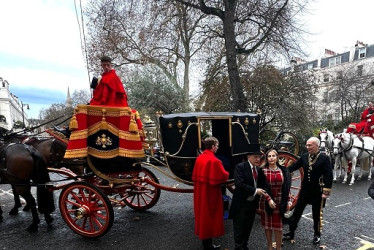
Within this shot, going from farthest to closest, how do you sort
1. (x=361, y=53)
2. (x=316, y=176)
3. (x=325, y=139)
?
(x=361, y=53)
(x=325, y=139)
(x=316, y=176)

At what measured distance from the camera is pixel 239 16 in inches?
474

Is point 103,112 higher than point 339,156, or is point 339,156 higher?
point 103,112

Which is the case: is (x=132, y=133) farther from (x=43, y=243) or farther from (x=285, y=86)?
(x=285, y=86)

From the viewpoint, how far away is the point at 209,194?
3.58 meters

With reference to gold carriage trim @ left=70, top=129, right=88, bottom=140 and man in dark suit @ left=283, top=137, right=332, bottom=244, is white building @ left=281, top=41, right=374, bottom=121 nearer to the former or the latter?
man in dark suit @ left=283, top=137, right=332, bottom=244

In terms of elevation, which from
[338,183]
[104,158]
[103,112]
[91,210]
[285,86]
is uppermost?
[285,86]

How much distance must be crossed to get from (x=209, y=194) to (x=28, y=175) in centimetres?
340

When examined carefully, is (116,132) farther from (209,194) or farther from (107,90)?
(209,194)

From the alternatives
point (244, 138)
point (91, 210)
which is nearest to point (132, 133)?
point (91, 210)

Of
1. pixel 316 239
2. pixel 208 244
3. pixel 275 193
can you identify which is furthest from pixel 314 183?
pixel 208 244

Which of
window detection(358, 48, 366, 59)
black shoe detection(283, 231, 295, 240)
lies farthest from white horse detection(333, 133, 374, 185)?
window detection(358, 48, 366, 59)

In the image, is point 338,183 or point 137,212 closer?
point 137,212


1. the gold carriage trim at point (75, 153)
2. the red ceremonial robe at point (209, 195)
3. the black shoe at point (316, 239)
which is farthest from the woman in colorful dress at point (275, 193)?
the gold carriage trim at point (75, 153)

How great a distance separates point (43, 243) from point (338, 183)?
27.0ft
